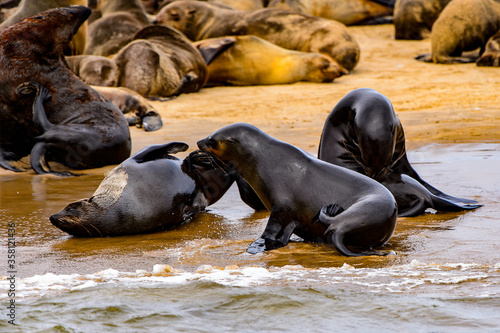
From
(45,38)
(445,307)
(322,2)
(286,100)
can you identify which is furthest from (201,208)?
(322,2)

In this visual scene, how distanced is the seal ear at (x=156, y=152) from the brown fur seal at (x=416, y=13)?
13.7 m

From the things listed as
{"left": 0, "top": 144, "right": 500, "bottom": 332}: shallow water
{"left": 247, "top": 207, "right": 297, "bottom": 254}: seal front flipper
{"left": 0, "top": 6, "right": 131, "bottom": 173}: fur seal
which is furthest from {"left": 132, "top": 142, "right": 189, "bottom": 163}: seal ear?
{"left": 0, "top": 6, "right": 131, "bottom": 173}: fur seal

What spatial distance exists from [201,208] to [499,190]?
2180 millimetres

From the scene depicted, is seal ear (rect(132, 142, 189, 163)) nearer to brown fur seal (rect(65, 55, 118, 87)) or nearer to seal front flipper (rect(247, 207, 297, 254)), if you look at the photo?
seal front flipper (rect(247, 207, 297, 254))

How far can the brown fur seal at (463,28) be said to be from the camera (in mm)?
14516

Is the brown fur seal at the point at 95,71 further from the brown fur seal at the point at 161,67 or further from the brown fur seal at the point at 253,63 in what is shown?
the brown fur seal at the point at 253,63

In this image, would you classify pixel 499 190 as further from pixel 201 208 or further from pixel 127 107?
pixel 127 107

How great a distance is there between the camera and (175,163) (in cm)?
486

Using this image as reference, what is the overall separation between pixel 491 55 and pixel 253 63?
4538mm

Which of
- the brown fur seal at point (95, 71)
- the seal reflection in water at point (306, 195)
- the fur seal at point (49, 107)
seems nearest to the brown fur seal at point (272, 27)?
the brown fur seal at point (95, 71)

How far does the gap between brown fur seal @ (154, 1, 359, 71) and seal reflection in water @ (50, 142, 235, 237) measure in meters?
10.2

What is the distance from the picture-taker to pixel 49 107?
7.12 m

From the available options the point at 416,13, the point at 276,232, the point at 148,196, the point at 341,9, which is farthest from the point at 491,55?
the point at 276,232

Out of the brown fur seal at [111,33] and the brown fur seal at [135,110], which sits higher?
the brown fur seal at [111,33]
